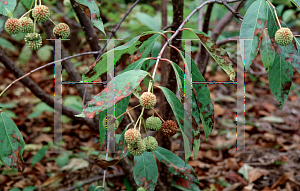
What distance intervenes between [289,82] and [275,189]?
82cm

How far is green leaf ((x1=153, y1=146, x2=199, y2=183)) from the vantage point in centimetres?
88

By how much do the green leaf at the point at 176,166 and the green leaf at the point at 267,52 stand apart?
14.5 inches

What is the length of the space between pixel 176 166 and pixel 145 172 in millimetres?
135

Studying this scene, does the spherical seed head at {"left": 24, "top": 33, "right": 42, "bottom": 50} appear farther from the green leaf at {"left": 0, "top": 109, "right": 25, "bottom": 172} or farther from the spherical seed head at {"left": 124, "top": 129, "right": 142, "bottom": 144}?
the spherical seed head at {"left": 124, "top": 129, "right": 142, "bottom": 144}

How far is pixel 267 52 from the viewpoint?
744 millimetres

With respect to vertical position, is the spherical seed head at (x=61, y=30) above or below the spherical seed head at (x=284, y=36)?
above

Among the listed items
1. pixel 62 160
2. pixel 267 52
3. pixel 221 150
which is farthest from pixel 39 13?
pixel 221 150

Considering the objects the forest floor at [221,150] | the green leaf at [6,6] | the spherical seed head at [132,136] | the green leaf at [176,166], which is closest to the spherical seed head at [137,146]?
the spherical seed head at [132,136]

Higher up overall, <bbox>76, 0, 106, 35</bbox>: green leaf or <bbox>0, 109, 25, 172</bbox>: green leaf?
<bbox>76, 0, 106, 35</bbox>: green leaf

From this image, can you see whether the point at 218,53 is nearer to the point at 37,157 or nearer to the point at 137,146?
the point at 137,146

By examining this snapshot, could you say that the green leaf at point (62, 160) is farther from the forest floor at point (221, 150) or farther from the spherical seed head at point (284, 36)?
the spherical seed head at point (284, 36)

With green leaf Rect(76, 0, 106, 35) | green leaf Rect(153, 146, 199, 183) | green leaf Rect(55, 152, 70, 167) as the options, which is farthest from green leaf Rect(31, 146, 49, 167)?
green leaf Rect(76, 0, 106, 35)

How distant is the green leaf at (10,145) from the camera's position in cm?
72

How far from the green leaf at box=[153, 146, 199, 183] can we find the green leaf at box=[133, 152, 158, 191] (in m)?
0.09
